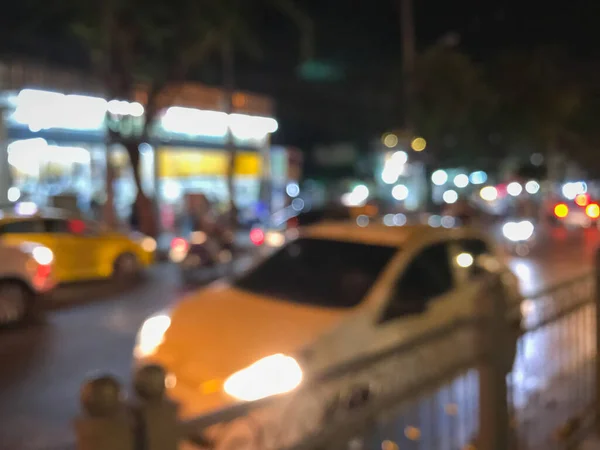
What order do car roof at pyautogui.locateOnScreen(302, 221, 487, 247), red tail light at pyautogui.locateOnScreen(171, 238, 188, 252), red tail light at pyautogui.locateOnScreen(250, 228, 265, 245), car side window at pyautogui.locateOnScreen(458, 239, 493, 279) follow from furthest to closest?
red tail light at pyautogui.locateOnScreen(250, 228, 265, 245) < red tail light at pyautogui.locateOnScreen(171, 238, 188, 252) < car side window at pyautogui.locateOnScreen(458, 239, 493, 279) < car roof at pyautogui.locateOnScreen(302, 221, 487, 247)

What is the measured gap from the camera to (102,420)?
7.07 ft

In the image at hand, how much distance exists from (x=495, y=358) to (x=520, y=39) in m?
36.3

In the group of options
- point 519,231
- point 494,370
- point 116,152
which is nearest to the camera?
point 494,370

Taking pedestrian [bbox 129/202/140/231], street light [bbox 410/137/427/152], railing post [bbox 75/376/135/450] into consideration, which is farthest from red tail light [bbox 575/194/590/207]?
railing post [bbox 75/376/135/450]

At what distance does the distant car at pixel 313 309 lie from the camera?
514 cm

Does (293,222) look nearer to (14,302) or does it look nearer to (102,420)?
(14,302)

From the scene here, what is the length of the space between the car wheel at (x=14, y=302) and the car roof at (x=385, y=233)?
593 cm

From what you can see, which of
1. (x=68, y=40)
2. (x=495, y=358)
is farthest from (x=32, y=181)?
(x=495, y=358)

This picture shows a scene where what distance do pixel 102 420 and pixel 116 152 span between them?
25.9m

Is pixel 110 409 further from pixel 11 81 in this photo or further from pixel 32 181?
pixel 32 181

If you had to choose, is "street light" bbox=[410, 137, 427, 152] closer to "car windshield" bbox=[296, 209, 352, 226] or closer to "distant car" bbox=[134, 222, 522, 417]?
"car windshield" bbox=[296, 209, 352, 226]

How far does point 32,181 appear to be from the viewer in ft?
82.4

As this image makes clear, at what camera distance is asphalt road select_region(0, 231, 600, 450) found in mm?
6895

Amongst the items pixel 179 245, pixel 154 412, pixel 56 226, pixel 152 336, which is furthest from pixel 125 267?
pixel 154 412
